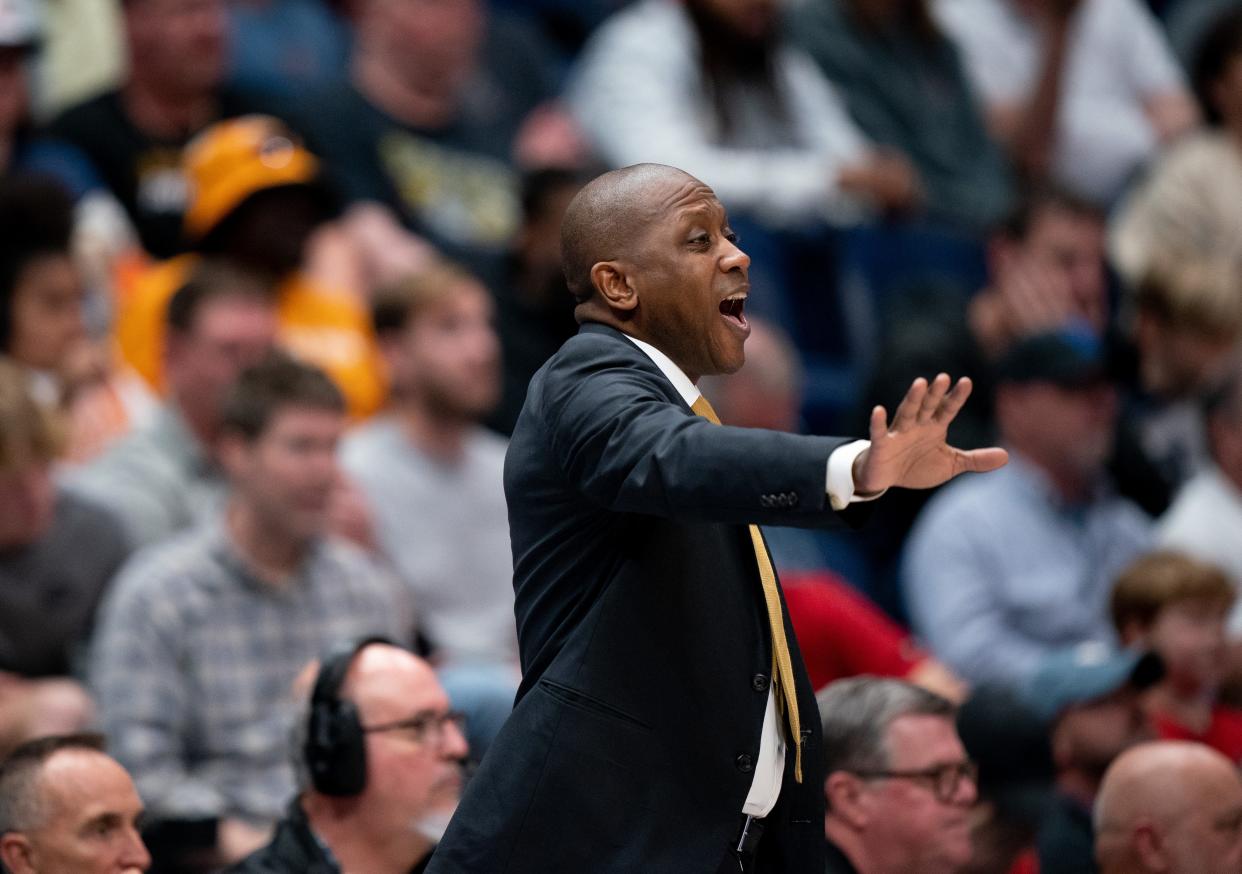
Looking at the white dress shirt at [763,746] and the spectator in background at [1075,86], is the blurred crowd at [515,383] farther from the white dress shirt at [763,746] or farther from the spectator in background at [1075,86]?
the white dress shirt at [763,746]

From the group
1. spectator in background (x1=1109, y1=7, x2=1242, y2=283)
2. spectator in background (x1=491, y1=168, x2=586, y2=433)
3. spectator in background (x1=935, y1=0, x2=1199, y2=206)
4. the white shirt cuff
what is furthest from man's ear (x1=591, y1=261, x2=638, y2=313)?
spectator in background (x1=935, y1=0, x2=1199, y2=206)

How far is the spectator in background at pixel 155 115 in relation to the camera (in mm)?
5691

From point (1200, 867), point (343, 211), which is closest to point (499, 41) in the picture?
point (343, 211)

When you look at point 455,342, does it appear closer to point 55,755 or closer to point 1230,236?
point 55,755

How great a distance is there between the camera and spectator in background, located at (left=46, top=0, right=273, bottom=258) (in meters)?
5.69

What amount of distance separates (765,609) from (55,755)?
3.80 feet

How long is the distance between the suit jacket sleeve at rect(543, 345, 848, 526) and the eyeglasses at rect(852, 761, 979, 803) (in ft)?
4.12

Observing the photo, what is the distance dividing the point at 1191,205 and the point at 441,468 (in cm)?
283

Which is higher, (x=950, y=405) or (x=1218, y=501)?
(x=950, y=405)

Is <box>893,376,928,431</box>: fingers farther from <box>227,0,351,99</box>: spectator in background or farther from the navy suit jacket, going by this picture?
<box>227,0,351,99</box>: spectator in background

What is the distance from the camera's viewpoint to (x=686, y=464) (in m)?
2.00

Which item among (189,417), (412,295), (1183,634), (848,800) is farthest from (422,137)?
(848,800)

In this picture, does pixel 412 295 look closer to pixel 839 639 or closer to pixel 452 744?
pixel 839 639

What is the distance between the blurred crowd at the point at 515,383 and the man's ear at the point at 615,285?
102cm
